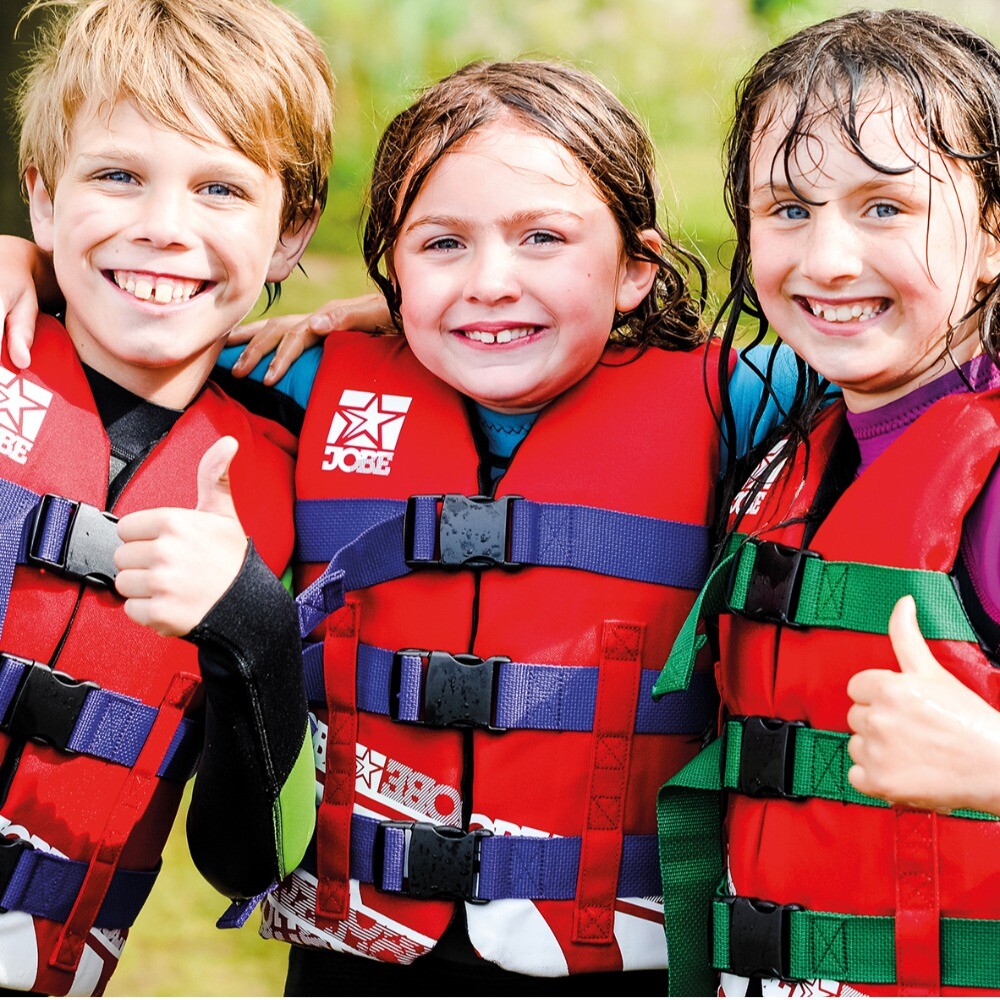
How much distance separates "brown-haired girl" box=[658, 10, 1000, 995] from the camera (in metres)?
2.27

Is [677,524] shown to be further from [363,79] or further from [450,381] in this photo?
[363,79]

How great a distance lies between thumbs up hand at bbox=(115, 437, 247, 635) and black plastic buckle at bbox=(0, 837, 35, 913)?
0.61 m

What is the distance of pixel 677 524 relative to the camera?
2.80 m

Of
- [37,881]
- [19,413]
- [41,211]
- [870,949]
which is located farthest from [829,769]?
[41,211]

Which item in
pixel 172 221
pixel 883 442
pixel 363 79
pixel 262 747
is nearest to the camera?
pixel 262 747

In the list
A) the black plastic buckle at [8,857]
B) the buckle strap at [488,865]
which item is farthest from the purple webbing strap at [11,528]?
the buckle strap at [488,865]

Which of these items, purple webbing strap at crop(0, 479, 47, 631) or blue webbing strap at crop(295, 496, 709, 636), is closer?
purple webbing strap at crop(0, 479, 47, 631)

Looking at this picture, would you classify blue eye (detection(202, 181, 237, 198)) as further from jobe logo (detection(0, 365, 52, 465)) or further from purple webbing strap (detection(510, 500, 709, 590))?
purple webbing strap (detection(510, 500, 709, 590))

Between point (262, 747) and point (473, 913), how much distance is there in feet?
1.82

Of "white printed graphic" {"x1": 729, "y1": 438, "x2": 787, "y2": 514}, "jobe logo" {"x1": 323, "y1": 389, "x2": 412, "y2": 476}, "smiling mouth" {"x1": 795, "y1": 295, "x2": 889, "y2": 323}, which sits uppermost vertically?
"smiling mouth" {"x1": 795, "y1": 295, "x2": 889, "y2": 323}

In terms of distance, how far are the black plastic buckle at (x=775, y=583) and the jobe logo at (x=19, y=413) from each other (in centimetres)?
136

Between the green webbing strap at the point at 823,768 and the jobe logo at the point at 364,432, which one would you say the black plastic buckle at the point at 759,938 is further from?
the jobe logo at the point at 364,432

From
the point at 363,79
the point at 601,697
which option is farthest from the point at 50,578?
the point at 363,79

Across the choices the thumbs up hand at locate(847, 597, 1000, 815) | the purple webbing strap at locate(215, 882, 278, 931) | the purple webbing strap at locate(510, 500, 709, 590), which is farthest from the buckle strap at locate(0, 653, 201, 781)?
the thumbs up hand at locate(847, 597, 1000, 815)
